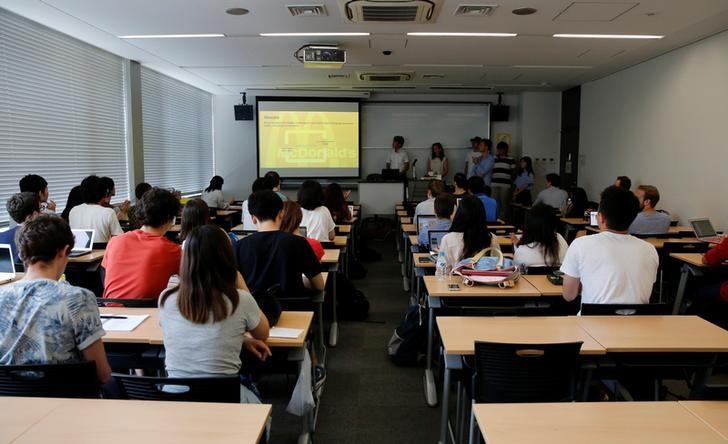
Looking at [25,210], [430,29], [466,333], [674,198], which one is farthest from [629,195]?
[674,198]

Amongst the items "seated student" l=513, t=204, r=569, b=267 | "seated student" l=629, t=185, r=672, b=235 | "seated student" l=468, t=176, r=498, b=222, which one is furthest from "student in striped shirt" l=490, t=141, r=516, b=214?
"seated student" l=513, t=204, r=569, b=267

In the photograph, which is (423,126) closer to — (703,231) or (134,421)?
(703,231)

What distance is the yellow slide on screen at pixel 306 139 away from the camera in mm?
11328

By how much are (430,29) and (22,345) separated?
5327mm

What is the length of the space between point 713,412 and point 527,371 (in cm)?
67

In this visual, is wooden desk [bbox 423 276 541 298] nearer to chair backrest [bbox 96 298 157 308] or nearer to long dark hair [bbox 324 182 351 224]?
chair backrest [bbox 96 298 157 308]

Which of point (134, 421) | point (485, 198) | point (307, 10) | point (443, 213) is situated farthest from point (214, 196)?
point (134, 421)

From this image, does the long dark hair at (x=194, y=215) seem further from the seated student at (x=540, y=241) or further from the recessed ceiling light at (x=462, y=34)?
the recessed ceiling light at (x=462, y=34)

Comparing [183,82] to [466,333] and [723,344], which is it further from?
[723,344]

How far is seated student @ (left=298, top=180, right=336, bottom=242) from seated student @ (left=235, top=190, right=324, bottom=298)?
1.99 metres

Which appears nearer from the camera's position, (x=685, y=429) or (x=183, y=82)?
(x=685, y=429)

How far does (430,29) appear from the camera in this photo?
596 centimetres

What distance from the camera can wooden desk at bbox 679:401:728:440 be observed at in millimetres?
1625

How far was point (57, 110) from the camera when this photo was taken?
20.7 feet
